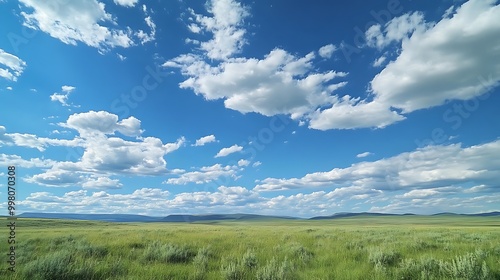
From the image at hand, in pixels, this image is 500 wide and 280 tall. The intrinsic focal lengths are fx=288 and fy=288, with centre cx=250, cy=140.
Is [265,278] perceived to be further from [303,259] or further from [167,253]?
[167,253]

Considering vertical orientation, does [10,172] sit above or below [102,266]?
above

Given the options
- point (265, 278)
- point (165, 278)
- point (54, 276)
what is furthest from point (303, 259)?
point (54, 276)

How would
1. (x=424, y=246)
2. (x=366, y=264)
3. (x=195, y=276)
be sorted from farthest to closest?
1. (x=424, y=246)
2. (x=366, y=264)
3. (x=195, y=276)

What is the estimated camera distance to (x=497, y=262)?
8797 millimetres

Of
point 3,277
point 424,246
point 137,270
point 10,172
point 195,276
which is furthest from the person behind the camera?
point 424,246

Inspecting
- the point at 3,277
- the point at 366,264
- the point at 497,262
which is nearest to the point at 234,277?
the point at 366,264

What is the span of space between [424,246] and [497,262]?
4.60m

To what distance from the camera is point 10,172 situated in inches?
372

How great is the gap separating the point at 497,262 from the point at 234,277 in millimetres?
8089

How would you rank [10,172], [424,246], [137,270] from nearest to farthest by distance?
[137,270], [10,172], [424,246]

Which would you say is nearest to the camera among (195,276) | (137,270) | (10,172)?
(195,276)

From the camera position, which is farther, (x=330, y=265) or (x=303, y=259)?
(x=303, y=259)

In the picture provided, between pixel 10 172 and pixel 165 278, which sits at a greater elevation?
pixel 10 172

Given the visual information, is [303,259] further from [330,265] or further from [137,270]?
Answer: [137,270]
